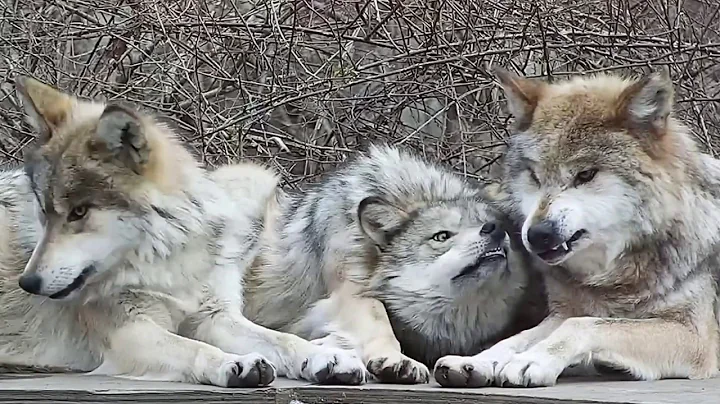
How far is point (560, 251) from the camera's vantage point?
3016mm

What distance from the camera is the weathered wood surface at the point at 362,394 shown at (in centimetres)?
240

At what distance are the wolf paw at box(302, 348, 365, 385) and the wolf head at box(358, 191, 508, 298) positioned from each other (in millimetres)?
492

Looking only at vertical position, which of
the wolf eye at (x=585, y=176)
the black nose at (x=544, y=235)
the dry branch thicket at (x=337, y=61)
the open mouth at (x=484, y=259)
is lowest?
the open mouth at (x=484, y=259)

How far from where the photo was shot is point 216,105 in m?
6.27

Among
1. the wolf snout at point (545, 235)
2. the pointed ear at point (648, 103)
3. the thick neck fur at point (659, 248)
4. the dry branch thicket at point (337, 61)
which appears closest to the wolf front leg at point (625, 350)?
the thick neck fur at point (659, 248)

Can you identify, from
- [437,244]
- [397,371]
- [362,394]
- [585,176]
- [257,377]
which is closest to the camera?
[362,394]

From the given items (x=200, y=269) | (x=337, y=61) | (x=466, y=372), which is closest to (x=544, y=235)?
(x=466, y=372)

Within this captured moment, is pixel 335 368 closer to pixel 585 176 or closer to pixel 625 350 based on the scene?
pixel 625 350

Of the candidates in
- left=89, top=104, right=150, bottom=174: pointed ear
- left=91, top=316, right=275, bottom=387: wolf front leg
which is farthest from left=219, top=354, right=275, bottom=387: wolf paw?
left=89, top=104, right=150, bottom=174: pointed ear

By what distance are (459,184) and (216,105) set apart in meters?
2.97

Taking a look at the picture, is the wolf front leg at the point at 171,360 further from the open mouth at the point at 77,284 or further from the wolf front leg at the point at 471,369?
the wolf front leg at the point at 471,369

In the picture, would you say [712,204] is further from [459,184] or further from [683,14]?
[683,14]

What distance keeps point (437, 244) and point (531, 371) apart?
78 centimetres

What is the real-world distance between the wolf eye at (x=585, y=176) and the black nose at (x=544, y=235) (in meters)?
0.21
